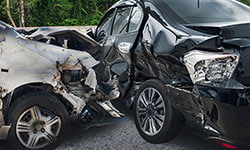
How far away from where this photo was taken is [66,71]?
333 centimetres

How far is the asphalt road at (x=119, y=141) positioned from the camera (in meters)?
3.42

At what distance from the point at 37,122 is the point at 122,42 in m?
1.63

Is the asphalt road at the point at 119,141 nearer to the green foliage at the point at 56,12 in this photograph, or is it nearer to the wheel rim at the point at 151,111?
the wheel rim at the point at 151,111

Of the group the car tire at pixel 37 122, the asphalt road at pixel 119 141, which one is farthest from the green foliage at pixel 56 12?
the car tire at pixel 37 122

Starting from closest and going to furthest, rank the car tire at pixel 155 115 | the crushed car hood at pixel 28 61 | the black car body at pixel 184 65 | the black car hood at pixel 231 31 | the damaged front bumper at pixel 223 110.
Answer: the damaged front bumper at pixel 223 110 < the black car body at pixel 184 65 < the black car hood at pixel 231 31 < the crushed car hood at pixel 28 61 < the car tire at pixel 155 115

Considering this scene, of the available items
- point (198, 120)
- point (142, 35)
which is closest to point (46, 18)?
point (142, 35)

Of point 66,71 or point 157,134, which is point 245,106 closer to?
point 157,134

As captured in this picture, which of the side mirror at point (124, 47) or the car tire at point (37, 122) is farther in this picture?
the side mirror at point (124, 47)

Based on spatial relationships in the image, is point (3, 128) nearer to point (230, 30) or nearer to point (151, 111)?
point (151, 111)

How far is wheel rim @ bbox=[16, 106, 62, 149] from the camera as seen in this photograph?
10.1 ft

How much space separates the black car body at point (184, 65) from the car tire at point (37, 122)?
990 mm

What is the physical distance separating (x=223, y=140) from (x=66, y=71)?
5.78 feet

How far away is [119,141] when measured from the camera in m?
3.64

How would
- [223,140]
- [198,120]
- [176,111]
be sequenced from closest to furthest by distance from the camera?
[223,140] → [198,120] → [176,111]
